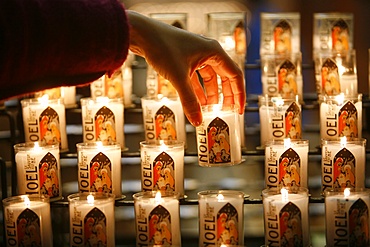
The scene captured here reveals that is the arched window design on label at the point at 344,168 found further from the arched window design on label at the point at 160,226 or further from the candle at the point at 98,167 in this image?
the candle at the point at 98,167

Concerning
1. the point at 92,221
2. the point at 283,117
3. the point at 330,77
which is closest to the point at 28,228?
the point at 92,221

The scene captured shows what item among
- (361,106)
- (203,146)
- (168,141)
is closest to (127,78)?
(168,141)

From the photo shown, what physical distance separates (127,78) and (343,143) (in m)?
0.93

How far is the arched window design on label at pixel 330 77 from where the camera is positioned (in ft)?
9.18

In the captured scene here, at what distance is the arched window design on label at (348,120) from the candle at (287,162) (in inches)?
7.1

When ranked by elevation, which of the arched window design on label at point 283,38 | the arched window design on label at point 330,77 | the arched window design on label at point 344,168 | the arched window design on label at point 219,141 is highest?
the arched window design on label at point 283,38

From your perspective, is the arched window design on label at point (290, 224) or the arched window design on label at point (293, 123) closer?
the arched window design on label at point (290, 224)

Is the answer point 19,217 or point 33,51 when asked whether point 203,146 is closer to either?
point 19,217

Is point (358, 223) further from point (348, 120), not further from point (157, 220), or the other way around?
point (157, 220)

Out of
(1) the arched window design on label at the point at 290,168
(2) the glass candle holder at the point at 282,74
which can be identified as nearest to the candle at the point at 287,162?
(1) the arched window design on label at the point at 290,168

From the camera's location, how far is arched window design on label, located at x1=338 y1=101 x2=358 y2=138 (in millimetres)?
2568

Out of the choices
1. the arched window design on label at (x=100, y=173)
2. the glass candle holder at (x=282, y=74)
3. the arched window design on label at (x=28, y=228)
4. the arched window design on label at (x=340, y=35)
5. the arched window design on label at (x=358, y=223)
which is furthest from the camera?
the arched window design on label at (x=340, y=35)

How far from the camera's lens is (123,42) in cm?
154

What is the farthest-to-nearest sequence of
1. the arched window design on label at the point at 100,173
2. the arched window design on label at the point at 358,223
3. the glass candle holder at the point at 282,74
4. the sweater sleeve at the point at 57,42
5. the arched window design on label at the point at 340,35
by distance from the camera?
the arched window design on label at the point at 340,35, the glass candle holder at the point at 282,74, the arched window design on label at the point at 100,173, the arched window design on label at the point at 358,223, the sweater sleeve at the point at 57,42
